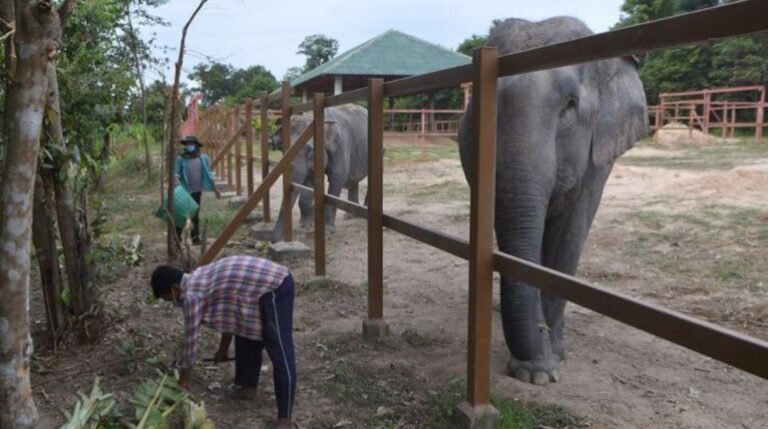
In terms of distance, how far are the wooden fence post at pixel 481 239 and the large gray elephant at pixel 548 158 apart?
604 mm

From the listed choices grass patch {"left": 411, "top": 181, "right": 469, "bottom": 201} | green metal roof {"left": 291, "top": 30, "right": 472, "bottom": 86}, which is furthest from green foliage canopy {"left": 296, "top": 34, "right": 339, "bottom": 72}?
grass patch {"left": 411, "top": 181, "right": 469, "bottom": 201}

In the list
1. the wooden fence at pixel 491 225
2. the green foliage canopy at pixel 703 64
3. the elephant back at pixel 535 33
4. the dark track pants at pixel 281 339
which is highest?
the green foliage canopy at pixel 703 64

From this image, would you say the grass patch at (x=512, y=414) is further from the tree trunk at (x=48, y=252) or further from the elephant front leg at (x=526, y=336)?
the tree trunk at (x=48, y=252)

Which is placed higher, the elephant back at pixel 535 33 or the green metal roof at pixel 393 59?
the green metal roof at pixel 393 59

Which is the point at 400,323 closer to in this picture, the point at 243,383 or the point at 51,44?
the point at 243,383

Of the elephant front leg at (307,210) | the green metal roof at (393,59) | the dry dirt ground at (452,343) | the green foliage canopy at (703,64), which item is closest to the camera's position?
the dry dirt ground at (452,343)

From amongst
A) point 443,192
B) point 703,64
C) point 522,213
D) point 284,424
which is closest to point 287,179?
point 522,213

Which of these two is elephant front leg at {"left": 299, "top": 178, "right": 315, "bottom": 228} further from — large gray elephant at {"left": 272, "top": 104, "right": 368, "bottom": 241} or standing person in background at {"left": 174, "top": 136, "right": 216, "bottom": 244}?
standing person in background at {"left": 174, "top": 136, "right": 216, "bottom": 244}

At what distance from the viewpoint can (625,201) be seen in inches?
488

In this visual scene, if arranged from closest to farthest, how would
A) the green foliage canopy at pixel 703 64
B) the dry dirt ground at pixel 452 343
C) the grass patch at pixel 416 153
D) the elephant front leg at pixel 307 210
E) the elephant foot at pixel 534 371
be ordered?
the dry dirt ground at pixel 452 343, the elephant foot at pixel 534 371, the elephant front leg at pixel 307 210, the grass patch at pixel 416 153, the green foliage canopy at pixel 703 64

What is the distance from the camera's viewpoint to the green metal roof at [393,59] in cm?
2941

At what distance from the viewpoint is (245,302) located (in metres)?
3.84

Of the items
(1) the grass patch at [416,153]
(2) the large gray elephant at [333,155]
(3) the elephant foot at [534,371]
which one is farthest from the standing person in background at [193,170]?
(1) the grass patch at [416,153]

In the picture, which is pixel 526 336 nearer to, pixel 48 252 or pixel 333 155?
pixel 48 252
